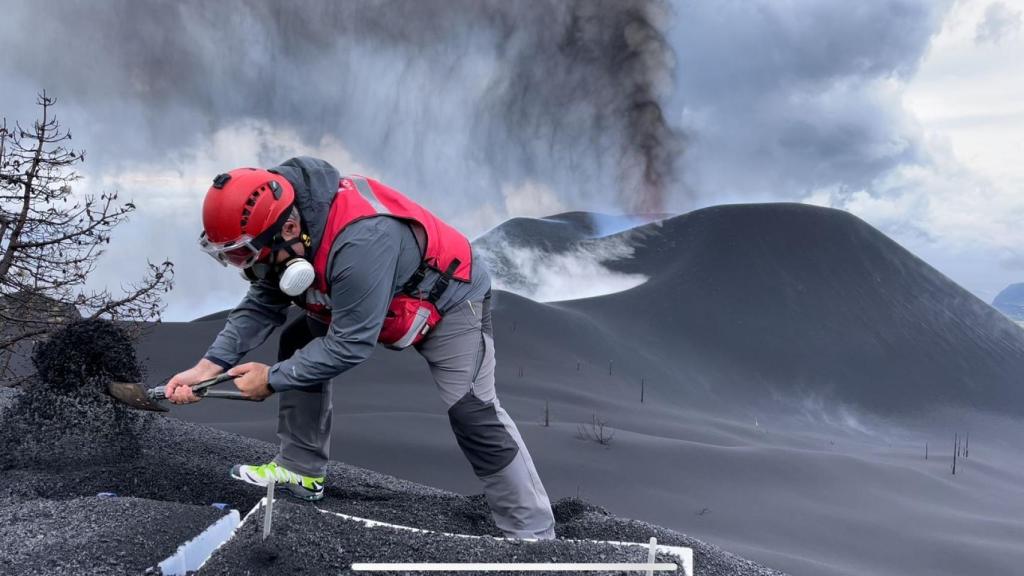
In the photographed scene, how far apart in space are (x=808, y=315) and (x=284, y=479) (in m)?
26.0

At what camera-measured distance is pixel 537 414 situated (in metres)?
13.2

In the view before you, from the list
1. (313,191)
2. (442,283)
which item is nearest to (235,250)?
(313,191)

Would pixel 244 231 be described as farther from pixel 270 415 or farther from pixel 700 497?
pixel 270 415

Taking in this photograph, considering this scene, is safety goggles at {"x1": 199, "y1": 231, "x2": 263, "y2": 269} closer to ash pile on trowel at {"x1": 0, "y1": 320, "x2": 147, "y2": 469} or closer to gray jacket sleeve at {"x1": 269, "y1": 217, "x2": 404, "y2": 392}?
gray jacket sleeve at {"x1": 269, "y1": 217, "x2": 404, "y2": 392}

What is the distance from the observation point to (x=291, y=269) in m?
3.79

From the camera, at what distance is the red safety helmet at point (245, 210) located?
3734mm

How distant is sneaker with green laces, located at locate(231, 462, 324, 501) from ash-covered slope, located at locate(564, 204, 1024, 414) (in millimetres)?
19820

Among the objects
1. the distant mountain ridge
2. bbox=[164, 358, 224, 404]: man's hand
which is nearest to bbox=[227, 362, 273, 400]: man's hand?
bbox=[164, 358, 224, 404]: man's hand

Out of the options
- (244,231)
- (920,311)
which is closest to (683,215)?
(920,311)

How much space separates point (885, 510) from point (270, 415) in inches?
309

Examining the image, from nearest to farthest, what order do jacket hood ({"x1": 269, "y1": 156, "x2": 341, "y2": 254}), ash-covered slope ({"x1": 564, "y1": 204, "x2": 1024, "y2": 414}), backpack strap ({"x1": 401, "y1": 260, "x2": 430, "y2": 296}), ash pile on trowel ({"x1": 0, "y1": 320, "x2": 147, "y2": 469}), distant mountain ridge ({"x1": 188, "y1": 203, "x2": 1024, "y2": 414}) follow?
jacket hood ({"x1": 269, "y1": 156, "x2": 341, "y2": 254}) < backpack strap ({"x1": 401, "y1": 260, "x2": 430, "y2": 296}) < ash pile on trowel ({"x1": 0, "y1": 320, "x2": 147, "y2": 469}) < distant mountain ridge ({"x1": 188, "y1": 203, "x2": 1024, "y2": 414}) < ash-covered slope ({"x1": 564, "y1": 204, "x2": 1024, "y2": 414})

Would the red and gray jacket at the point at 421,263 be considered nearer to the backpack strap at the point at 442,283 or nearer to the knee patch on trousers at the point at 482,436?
the backpack strap at the point at 442,283

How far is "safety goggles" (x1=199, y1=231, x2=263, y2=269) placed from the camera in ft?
12.5

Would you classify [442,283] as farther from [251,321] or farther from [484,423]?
[251,321]
